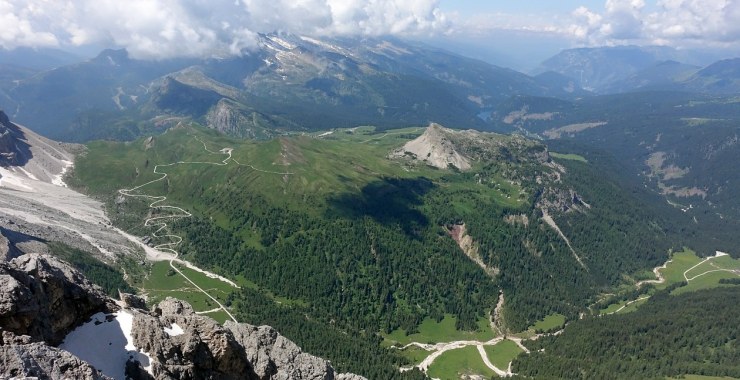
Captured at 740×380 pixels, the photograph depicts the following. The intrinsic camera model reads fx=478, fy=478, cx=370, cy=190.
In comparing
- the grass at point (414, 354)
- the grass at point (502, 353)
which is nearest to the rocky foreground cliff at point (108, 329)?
the grass at point (414, 354)

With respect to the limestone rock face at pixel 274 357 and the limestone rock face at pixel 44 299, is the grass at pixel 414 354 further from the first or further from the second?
the limestone rock face at pixel 44 299

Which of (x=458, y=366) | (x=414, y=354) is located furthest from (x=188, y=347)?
(x=414, y=354)

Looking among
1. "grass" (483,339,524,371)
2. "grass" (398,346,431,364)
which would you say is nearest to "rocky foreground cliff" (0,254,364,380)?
"grass" (398,346,431,364)

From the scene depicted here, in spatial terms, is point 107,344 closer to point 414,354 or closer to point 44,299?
point 44,299

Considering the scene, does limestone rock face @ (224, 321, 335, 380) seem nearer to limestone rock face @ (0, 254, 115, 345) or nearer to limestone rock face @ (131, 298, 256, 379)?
limestone rock face @ (131, 298, 256, 379)

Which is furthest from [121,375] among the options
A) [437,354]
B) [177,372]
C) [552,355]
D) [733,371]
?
[733,371]

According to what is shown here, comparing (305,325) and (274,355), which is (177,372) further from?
(305,325)
